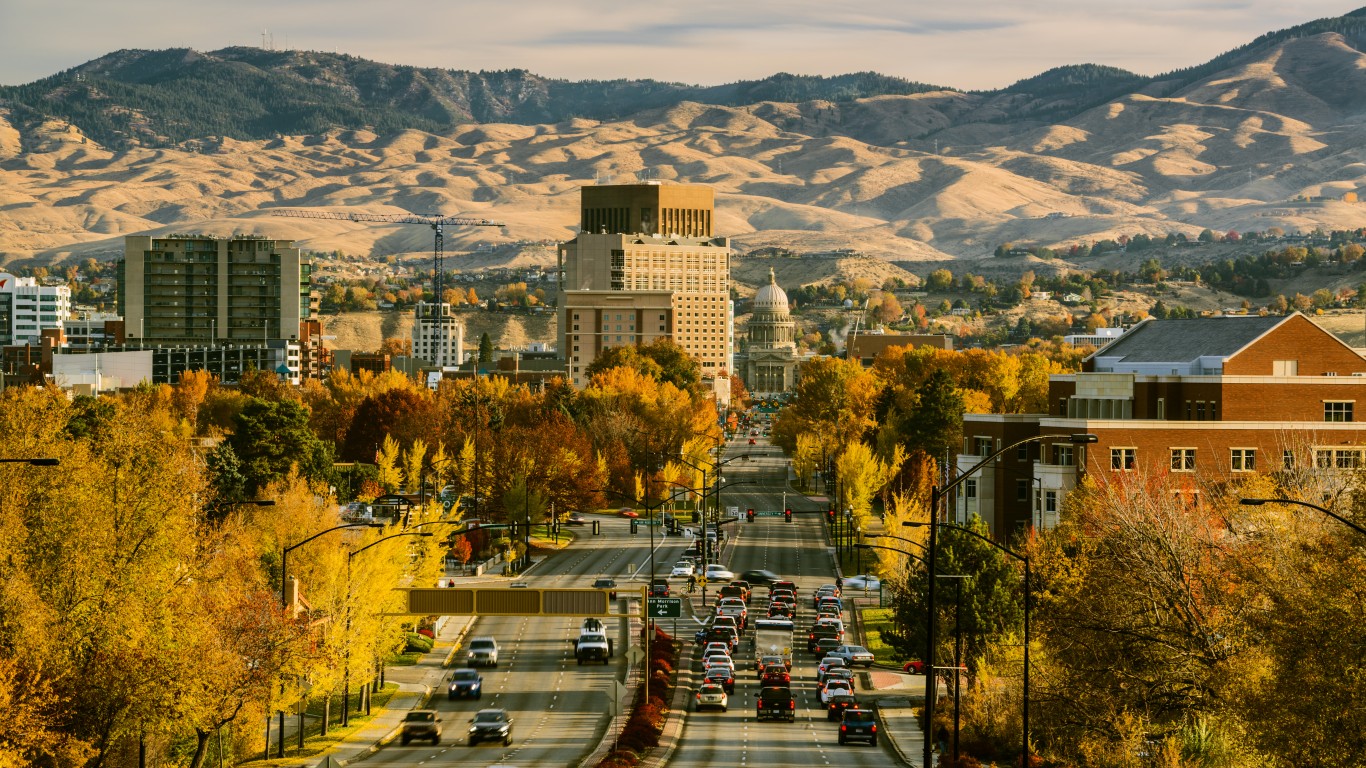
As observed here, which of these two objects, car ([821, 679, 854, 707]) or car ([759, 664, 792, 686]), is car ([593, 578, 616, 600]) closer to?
car ([759, 664, 792, 686])

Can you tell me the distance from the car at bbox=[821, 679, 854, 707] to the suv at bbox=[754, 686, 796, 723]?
3.20 meters

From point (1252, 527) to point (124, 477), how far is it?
1707 inches

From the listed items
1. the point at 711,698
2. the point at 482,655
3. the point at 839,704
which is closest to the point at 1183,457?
the point at 839,704

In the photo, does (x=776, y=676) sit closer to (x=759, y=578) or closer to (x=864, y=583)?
(x=759, y=578)

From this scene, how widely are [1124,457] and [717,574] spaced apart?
85.9 ft

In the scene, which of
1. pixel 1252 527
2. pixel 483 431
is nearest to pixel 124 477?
pixel 1252 527

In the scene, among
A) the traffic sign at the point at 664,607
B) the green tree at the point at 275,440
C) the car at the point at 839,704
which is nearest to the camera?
the car at the point at 839,704

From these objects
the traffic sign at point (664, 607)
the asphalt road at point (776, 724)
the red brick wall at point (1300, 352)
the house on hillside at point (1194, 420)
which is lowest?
the asphalt road at point (776, 724)

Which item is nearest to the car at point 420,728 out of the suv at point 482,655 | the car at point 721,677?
the car at point 721,677

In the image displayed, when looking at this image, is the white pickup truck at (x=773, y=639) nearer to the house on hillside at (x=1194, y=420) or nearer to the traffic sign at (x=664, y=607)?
the traffic sign at (x=664, y=607)

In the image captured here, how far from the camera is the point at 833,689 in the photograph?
87.1 meters

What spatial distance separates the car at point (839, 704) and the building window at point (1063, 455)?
37622 mm

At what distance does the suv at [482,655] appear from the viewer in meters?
97.4

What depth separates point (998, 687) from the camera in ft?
261
